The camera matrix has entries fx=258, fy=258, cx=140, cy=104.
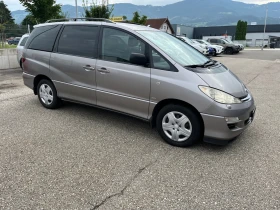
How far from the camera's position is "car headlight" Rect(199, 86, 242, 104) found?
3.49 meters

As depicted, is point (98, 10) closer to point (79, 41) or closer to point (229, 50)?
point (79, 41)

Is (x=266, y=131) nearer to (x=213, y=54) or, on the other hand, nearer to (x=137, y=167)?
(x=137, y=167)

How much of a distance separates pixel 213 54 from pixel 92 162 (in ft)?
70.0

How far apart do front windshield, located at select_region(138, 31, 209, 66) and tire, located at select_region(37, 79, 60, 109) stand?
2.30 metres

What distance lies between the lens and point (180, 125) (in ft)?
12.4

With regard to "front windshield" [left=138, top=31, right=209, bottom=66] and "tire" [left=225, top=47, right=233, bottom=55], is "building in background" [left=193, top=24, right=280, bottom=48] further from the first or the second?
"front windshield" [left=138, top=31, right=209, bottom=66]

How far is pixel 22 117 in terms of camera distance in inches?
198

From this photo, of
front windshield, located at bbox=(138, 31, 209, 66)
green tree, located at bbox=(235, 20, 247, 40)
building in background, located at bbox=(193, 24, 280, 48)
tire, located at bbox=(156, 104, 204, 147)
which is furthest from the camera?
building in background, located at bbox=(193, 24, 280, 48)

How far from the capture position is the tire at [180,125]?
365cm

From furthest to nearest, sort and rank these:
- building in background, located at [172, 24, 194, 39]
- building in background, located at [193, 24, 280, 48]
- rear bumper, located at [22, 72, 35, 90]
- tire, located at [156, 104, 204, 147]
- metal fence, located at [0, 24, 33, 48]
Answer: building in background, located at [193, 24, 280, 48] → building in background, located at [172, 24, 194, 39] → metal fence, located at [0, 24, 33, 48] → rear bumper, located at [22, 72, 35, 90] → tire, located at [156, 104, 204, 147]

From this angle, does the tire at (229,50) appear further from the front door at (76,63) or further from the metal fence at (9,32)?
the front door at (76,63)

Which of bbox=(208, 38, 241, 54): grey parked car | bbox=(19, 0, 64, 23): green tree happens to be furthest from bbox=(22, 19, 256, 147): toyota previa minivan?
bbox=(208, 38, 241, 54): grey parked car

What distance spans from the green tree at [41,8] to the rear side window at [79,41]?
1062 cm

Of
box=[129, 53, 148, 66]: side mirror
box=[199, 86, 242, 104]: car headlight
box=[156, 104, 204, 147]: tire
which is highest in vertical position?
box=[129, 53, 148, 66]: side mirror
